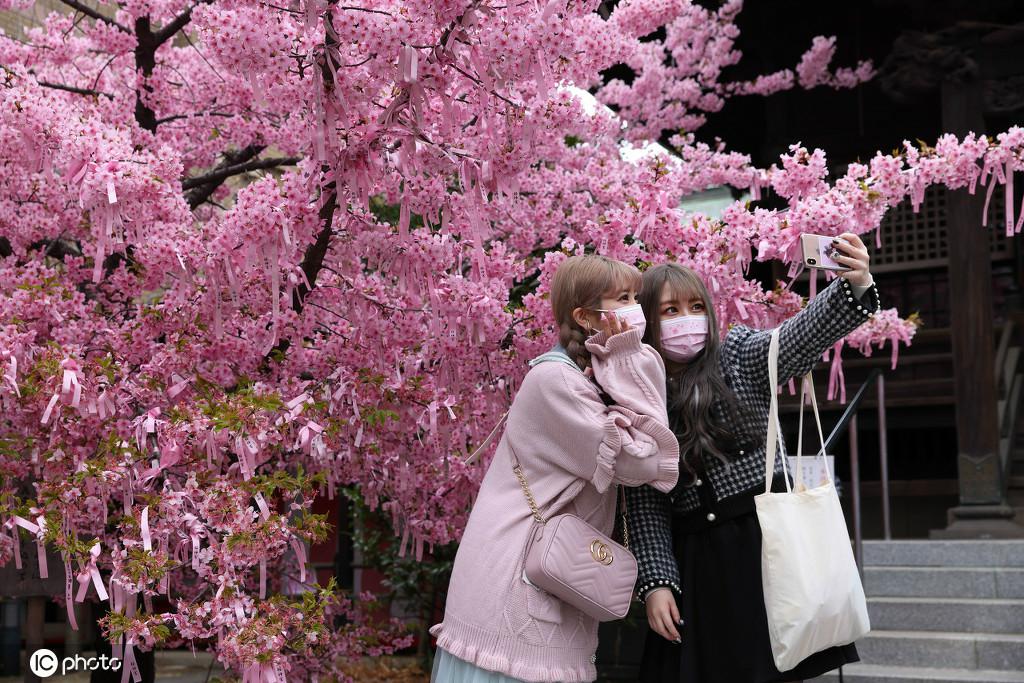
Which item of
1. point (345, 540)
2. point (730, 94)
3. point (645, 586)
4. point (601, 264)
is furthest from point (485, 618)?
point (345, 540)

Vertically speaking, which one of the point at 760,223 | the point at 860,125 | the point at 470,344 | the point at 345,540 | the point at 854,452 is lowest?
the point at 345,540

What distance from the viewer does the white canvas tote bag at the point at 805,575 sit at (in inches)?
97.5

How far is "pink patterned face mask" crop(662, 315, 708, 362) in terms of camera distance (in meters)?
2.76

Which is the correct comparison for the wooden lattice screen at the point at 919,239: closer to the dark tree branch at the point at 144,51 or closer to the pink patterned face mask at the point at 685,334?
the dark tree branch at the point at 144,51

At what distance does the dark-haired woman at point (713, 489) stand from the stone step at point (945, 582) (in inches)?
149

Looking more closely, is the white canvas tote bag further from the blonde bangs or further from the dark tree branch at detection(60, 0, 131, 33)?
the dark tree branch at detection(60, 0, 131, 33)

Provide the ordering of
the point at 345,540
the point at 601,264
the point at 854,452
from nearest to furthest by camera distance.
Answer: the point at 601,264, the point at 854,452, the point at 345,540

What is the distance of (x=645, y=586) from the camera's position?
265cm

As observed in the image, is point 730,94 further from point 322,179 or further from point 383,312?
point 322,179

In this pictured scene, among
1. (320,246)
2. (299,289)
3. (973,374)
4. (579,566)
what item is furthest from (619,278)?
(973,374)

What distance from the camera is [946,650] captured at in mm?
5340

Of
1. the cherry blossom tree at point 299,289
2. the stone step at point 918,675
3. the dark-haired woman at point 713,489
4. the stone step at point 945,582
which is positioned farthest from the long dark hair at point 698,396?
the stone step at point 945,582

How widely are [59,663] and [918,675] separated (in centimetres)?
423

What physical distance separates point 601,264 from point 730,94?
7.04 m
